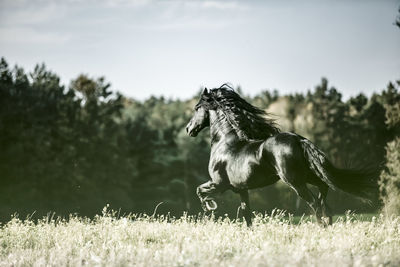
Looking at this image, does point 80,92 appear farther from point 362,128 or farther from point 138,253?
point 138,253

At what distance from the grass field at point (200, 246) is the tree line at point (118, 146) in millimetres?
19256

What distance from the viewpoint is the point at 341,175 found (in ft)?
26.0

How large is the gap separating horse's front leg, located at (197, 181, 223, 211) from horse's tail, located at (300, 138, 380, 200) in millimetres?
2117

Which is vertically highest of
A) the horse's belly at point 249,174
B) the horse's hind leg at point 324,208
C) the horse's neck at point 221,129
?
the horse's neck at point 221,129

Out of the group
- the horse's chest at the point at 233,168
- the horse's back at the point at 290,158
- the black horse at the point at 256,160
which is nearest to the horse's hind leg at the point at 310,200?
the black horse at the point at 256,160

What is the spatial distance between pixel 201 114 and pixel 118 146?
32659 mm

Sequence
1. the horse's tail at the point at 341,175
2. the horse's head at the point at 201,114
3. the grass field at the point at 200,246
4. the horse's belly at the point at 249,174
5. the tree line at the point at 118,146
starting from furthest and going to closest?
the tree line at the point at 118,146 < the horse's head at the point at 201,114 < the horse's belly at the point at 249,174 < the horse's tail at the point at 341,175 < the grass field at the point at 200,246

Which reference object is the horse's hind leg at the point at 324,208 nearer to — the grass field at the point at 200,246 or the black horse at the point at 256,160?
the black horse at the point at 256,160

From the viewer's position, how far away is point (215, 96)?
9852mm

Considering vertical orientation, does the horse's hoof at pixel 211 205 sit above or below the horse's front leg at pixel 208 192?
below

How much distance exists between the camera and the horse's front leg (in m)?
9.29

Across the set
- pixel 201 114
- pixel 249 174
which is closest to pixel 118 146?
pixel 201 114

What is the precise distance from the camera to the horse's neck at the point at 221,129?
9.34 meters

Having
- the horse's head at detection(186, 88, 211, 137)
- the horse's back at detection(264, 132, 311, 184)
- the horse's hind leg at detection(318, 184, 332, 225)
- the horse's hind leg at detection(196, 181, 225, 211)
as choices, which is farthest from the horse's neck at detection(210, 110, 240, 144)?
the horse's hind leg at detection(318, 184, 332, 225)
